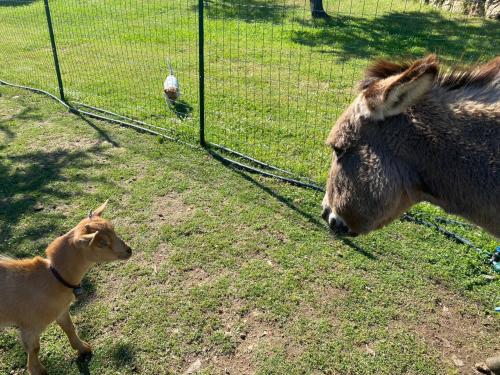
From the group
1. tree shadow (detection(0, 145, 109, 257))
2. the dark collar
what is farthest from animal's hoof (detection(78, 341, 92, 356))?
tree shadow (detection(0, 145, 109, 257))

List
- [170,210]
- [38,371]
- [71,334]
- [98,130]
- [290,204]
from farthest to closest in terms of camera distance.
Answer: [98,130] < [290,204] < [170,210] < [71,334] < [38,371]

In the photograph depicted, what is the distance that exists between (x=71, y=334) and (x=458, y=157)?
3026 millimetres

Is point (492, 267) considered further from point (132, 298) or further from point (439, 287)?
point (132, 298)

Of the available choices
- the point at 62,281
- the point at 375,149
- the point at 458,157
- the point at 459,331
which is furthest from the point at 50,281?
the point at 459,331

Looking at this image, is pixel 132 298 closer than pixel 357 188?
No

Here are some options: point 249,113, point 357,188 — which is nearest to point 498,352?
point 357,188

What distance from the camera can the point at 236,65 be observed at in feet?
36.1

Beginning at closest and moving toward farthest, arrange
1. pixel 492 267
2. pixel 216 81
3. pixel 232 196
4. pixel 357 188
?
pixel 357 188 → pixel 492 267 → pixel 232 196 → pixel 216 81

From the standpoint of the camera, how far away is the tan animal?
3023 mm

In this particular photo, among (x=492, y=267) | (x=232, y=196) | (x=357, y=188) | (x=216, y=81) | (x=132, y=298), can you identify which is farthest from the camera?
(x=216, y=81)

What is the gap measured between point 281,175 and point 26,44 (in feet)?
38.4

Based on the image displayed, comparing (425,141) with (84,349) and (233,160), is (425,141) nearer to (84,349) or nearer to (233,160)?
(84,349)

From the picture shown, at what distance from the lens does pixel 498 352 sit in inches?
133

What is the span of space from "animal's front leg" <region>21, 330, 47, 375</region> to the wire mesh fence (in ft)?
12.3
